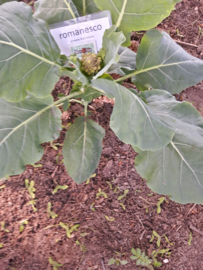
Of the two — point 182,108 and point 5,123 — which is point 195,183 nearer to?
point 182,108

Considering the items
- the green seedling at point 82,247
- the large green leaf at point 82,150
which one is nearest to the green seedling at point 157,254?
the green seedling at point 82,247

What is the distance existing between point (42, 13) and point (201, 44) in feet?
4.60

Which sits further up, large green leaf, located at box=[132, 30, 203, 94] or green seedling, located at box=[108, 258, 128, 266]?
large green leaf, located at box=[132, 30, 203, 94]

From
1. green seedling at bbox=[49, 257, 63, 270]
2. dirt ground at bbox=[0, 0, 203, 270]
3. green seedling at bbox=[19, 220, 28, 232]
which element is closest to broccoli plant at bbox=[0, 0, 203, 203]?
dirt ground at bbox=[0, 0, 203, 270]

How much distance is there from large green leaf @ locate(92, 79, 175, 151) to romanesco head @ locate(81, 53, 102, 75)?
0.20 meters

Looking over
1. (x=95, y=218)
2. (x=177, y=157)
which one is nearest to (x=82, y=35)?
(x=177, y=157)

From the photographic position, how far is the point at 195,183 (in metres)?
1.05

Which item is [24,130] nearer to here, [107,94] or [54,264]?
[107,94]

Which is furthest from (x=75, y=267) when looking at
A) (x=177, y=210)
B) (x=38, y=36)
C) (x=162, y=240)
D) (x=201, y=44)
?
(x=201, y=44)

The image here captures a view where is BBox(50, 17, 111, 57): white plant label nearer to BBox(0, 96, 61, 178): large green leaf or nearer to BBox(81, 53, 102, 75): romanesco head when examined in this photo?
BBox(81, 53, 102, 75): romanesco head

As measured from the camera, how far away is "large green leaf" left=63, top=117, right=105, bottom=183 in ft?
3.99

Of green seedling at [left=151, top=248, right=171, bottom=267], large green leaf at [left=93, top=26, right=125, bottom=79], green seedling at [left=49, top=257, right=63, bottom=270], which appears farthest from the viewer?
green seedling at [left=151, top=248, right=171, bottom=267]

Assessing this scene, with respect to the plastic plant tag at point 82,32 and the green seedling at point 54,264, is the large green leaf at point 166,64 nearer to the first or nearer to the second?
the plastic plant tag at point 82,32

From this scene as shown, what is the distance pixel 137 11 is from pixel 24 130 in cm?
87
